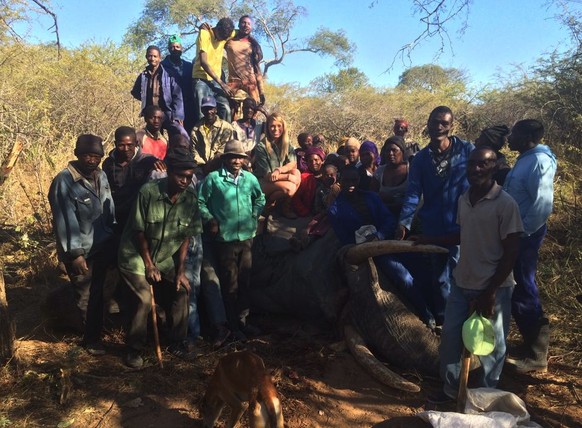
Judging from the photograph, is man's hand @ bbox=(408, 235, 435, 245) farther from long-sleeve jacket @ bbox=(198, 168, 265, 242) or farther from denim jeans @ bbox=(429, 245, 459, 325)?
long-sleeve jacket @ bbox=(198, 168, 265, 242)

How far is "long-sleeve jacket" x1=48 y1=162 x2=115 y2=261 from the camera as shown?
397cm

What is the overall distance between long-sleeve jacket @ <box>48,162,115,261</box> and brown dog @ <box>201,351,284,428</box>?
5.50 feet

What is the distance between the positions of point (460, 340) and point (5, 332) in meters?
3.34

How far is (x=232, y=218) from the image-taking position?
15.0 ft

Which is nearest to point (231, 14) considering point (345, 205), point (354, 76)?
point (354, 76)

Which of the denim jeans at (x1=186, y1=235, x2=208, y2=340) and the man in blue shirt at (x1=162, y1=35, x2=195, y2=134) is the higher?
the man in blue shirt at (x1=162, y1=35, x2=195, y2=134)

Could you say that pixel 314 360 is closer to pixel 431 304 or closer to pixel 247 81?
pixel 431 304

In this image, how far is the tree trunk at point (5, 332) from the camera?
12.6 ft

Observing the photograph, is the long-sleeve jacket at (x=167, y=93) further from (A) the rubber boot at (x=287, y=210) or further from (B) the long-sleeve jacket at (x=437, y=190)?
(B) the long-sleeve jacket at (x=437, y=190)

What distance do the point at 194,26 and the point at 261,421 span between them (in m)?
22.5

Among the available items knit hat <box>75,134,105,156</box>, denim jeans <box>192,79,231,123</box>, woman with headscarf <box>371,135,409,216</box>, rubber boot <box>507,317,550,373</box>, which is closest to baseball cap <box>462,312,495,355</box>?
rubber boot <box>507,317,550,373</box>

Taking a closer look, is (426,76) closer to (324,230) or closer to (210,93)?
(210,93)

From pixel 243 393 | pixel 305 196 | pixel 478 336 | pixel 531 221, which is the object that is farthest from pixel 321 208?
pixel 243 393

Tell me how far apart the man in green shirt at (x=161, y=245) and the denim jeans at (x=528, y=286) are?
2596mm
